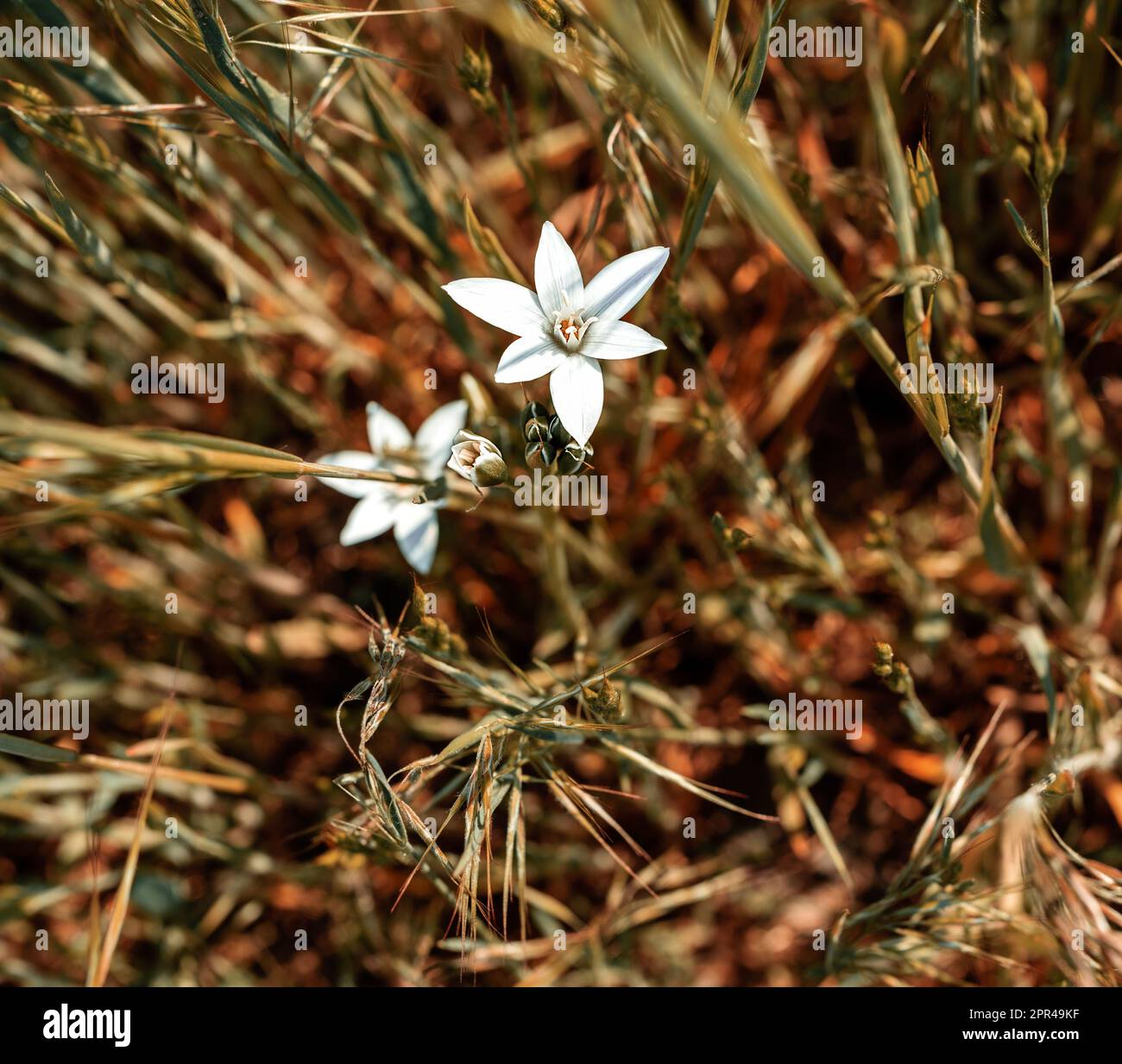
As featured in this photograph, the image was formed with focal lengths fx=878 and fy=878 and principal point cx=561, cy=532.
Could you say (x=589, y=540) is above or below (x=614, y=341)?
below

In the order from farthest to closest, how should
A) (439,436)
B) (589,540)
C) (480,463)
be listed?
(589,540), (439,436), (480,463)

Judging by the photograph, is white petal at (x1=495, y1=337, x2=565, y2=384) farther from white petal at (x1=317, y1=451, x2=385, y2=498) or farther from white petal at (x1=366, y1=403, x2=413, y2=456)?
white petal at (x1=366, y1=403, x2=413, y2=456)

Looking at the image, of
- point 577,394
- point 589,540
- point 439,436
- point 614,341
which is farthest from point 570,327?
point 589,540

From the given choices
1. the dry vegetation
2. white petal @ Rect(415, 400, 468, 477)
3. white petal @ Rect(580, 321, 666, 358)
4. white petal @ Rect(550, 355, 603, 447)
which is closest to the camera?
white petal @ Rect(550, 355, 603, 447)

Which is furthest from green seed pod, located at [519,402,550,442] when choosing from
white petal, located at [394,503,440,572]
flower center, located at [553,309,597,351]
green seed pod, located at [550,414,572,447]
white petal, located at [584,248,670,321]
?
white petal, located at [394,503,440,572]

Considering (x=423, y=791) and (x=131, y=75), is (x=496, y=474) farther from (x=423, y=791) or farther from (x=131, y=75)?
(x=131, y=75)

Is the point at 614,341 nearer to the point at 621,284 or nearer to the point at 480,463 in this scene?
the point at 621,284

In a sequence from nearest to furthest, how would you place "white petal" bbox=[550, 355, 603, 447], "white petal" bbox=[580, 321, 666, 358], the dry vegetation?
"white petal" bbox=[550, 355, 603, 447]
"white petal" bbox=[580, 321, 666, 358]
the dry vegetation
